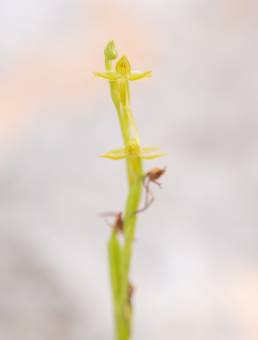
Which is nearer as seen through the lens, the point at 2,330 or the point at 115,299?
the point at 115,299

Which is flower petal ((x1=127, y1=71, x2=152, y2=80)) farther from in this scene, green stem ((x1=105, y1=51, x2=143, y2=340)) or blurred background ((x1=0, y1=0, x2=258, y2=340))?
blurred background ((x1=0, y1=0, x2=258, y2=340))

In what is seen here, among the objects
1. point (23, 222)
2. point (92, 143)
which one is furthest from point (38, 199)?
point (92, 143)

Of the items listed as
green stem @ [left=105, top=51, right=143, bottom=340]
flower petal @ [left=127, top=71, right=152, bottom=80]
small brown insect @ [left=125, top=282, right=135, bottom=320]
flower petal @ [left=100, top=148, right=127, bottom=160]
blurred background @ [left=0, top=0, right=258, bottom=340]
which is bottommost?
blurred background @ [left=0, top=0, right=258, bottom=340]

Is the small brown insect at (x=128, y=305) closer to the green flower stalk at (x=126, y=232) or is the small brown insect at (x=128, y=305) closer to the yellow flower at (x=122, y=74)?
the green flower stalk at (x=126, y=232)

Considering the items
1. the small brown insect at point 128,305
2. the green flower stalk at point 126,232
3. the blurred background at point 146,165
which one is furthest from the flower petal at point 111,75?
the blurred background at point 146,165

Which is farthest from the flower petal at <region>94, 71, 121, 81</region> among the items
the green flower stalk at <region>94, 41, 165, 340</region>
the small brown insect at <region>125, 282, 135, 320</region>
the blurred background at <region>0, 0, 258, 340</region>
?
the blurred background at <region>0, 0, 258, 340</region>

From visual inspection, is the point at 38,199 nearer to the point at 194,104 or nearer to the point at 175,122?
the point at 175,122

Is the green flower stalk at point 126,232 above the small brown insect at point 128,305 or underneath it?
above

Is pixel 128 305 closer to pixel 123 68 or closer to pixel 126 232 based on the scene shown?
pixel 126 232
